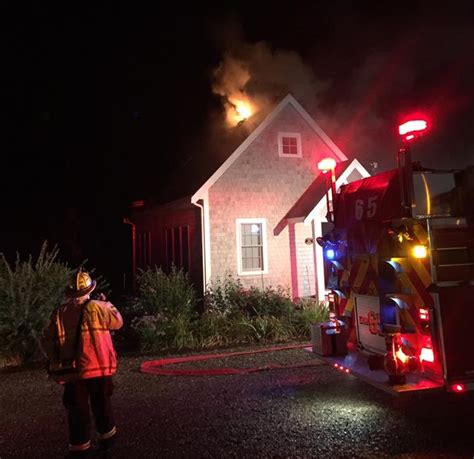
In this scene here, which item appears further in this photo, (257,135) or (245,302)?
(257,135)

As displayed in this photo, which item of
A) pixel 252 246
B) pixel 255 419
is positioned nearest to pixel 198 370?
pixel 255 419

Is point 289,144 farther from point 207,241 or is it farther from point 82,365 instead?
point 82,365

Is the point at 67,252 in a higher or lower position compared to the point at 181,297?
higher

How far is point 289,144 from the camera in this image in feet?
42.2

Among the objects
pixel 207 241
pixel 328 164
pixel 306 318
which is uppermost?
pixel 328 164

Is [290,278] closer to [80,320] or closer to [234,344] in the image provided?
[234,344]

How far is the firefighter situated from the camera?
3.83 metres

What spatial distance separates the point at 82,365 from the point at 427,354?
2885 millimetres

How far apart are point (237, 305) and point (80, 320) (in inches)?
242

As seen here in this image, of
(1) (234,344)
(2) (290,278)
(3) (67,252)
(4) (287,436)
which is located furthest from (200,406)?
(3) (67,252)

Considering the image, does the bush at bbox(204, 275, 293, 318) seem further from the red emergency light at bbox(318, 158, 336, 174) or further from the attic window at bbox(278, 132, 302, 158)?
the red emergency light at bbox(318, 158, 336, 174)

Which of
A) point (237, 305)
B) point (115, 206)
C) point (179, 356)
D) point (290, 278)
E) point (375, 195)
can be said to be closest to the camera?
point (375, 195)

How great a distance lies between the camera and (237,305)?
32.6 ft

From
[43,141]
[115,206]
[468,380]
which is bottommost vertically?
[468,380]
